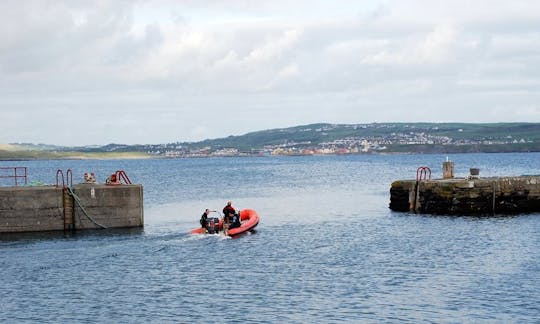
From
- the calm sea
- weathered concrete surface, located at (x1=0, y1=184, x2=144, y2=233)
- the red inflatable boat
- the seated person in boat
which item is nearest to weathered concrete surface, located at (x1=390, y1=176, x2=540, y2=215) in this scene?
the calm sea

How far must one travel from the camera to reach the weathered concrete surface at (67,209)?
156ft

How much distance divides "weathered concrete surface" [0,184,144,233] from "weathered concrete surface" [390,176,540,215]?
905 inches

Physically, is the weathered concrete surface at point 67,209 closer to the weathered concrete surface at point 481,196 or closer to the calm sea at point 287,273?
the calm sea at point 287,273

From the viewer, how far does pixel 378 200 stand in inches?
3086

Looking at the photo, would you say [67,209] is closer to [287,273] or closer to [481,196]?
[287,273]

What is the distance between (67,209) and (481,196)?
30.0 meters

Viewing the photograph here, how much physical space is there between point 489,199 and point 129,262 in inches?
1185

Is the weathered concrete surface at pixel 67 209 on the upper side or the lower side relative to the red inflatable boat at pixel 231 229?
upper

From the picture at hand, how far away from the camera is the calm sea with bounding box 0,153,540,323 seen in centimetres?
2952

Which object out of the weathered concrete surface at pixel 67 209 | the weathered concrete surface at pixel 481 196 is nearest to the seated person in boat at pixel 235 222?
the weathered concrete surface at pixel 67 209

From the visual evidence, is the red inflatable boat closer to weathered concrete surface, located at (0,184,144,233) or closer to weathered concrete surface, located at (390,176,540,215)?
weathered concrete surface, located at (0,184,144,233)

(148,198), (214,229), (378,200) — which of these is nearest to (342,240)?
(214,229)

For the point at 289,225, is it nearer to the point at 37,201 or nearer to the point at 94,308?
the point at 37,201

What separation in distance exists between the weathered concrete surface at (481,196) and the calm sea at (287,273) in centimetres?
183
